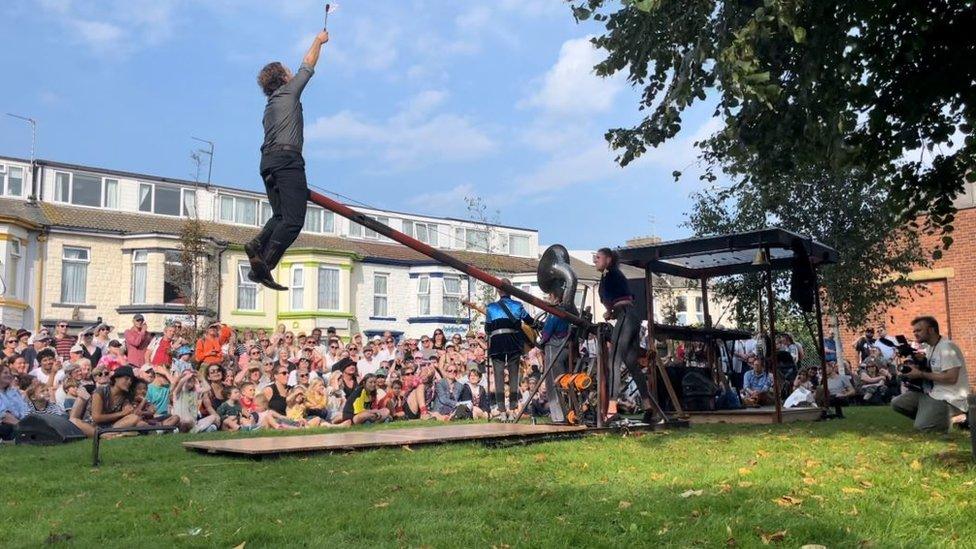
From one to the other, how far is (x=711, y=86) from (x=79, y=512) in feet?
24.3

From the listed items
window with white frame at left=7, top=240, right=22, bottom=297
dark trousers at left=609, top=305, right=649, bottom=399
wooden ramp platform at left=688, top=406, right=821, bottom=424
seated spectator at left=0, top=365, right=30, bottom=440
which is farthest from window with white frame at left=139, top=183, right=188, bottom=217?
dark trousers at left=609, top=305, right=649, bottom=399

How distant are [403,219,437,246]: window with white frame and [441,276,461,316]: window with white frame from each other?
686cm

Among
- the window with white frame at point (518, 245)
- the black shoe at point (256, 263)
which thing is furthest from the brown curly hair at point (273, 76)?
the window with white frame at point (518, 245)

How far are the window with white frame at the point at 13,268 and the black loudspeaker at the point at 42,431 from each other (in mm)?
29107

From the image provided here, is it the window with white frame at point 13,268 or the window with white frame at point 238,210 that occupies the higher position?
the window with white frame at point 238,210

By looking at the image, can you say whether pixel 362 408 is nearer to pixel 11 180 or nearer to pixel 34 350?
pixel 34 350

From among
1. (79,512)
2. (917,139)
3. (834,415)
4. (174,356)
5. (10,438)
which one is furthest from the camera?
(174,356)

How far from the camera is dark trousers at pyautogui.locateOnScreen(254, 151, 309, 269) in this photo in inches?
305

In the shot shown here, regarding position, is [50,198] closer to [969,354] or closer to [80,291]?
[80,291]

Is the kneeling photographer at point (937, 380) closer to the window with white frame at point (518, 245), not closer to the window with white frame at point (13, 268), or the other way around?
the window with white frame at point (13, 268)

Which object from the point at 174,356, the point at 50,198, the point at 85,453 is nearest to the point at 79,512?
the point at 85,453

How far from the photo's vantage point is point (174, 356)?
56.3ft

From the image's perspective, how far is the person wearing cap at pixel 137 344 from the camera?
17.3 meters

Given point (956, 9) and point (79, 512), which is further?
point (956, 9)
